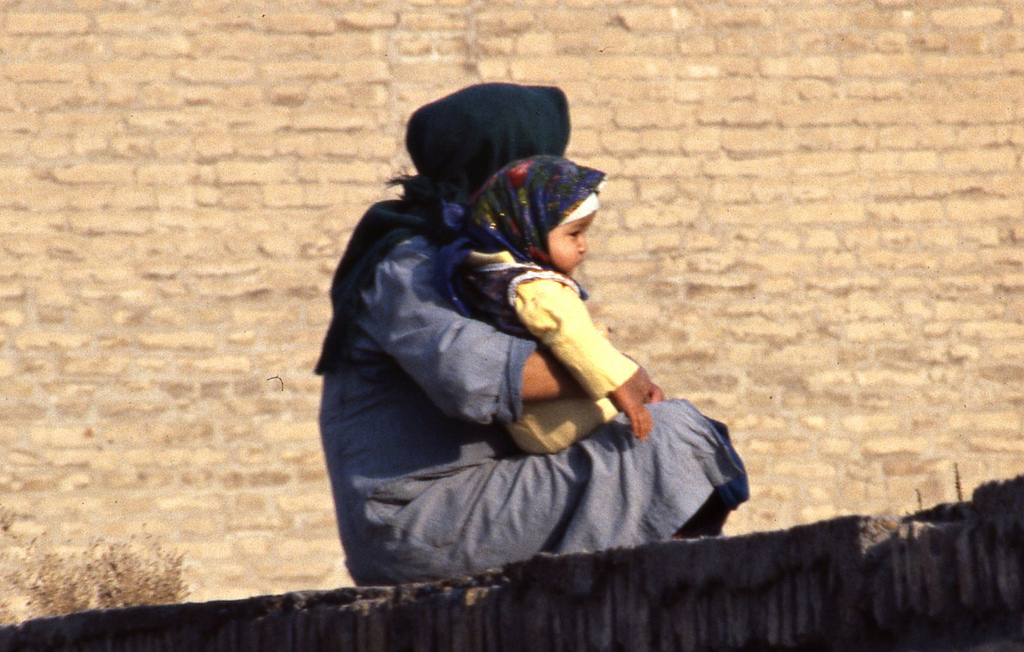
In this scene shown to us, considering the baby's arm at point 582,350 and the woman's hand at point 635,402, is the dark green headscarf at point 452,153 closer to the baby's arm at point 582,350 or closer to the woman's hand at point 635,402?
the baby's arm at point 582,350

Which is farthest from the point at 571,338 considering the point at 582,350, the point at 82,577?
the point at 82,577

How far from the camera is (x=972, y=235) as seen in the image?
7.43 metres

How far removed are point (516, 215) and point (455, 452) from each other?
0.41m

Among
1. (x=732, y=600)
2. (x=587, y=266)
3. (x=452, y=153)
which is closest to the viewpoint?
(x=732, y=600)

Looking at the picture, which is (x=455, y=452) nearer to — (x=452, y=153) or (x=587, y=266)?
(x=452, y=153)

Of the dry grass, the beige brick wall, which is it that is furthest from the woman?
the beige brick wall

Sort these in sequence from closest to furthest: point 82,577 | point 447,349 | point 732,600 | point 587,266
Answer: point 732,600
point 447,349
point 82,577
point 587,266

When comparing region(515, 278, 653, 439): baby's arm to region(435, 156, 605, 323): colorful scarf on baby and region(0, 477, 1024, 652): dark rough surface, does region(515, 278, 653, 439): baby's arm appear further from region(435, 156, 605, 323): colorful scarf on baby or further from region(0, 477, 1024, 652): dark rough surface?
region(0, 477, 1024, 652): dark rough surface

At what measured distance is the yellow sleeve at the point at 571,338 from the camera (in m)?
2.58

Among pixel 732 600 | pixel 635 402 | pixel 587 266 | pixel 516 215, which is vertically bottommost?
pixel 587 266

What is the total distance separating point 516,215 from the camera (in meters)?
2.74

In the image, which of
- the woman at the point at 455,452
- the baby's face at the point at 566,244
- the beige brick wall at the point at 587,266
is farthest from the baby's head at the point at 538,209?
the beige brick wall at the point at 587,266

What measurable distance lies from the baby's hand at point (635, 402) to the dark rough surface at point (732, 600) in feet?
2.18

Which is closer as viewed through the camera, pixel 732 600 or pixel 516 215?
pixel 732 600
